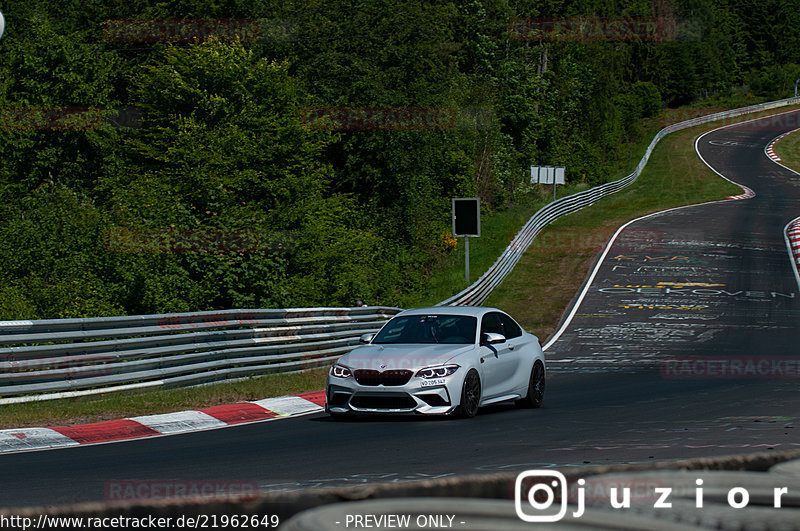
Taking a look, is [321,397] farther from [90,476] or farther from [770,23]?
[770,23]

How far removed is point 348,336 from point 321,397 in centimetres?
606

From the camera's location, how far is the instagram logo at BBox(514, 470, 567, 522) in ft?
10.4

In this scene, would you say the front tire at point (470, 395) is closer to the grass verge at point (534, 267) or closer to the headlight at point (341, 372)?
the headlight at point (341, 372)

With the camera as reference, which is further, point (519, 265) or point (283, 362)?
point (519, 265)

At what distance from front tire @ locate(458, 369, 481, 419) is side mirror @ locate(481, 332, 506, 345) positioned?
549 millimetres

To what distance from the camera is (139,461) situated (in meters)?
9.07

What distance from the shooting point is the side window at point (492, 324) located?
13.9 m

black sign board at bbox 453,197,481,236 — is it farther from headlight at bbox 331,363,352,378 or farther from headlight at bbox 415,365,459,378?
headlight at bbox 415,365,459,378

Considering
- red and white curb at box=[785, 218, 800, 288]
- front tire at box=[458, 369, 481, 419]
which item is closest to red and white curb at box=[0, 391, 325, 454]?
front tire at box=[458, 369, 481, 419]

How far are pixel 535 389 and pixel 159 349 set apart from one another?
5688mm

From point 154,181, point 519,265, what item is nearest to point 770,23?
point 519,265

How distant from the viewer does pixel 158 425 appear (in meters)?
12.2

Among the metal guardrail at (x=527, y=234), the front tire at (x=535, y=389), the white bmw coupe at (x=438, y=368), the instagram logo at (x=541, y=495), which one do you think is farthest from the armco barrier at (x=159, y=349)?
the instagram logo at (x=541, y=495)

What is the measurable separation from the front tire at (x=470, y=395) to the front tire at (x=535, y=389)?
1.25 meters
